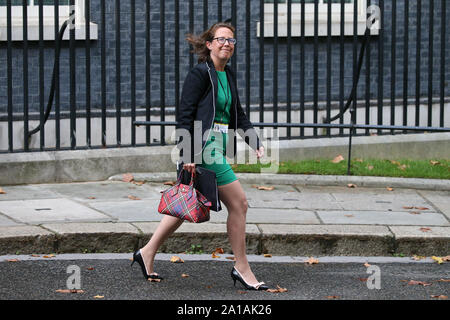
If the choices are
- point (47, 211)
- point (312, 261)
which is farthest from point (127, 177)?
point (312, 261)

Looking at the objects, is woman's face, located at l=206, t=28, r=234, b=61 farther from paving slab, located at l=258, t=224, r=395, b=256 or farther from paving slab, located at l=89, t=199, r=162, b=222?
paving slab, located at l=89, t=199, r=162, b=222

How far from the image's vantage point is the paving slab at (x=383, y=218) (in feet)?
24.2

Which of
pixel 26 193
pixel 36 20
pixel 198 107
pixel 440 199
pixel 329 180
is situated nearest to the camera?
pixel 198 107

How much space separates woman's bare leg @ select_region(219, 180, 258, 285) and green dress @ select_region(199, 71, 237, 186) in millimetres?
60

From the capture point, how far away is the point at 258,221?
731 centimetres

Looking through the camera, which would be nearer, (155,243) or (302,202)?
(155,243)

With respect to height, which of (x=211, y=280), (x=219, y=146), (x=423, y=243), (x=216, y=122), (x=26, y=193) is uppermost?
(x=216, y=122)

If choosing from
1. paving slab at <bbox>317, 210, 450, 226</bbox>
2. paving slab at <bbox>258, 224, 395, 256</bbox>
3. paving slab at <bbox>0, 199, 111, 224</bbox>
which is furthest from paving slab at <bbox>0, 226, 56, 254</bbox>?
paving slab at <bbox>317, 210, 450, 226</bbox>

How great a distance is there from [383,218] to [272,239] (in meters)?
1.15

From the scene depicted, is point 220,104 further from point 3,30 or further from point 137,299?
point 3,30

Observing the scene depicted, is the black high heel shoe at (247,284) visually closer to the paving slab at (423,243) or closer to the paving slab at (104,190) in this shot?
the paving slab at (423,243)

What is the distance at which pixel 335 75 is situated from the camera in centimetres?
1187

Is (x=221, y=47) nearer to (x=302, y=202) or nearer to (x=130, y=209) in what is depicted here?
(x=130, y=209)
